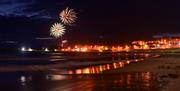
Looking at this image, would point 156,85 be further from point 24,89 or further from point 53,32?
point 53,32

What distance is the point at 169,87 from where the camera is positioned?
92.6ft

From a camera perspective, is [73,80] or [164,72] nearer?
[73,80]

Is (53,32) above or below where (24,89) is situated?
above

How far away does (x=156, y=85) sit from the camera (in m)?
30.3

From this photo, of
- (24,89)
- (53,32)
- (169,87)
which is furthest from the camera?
(53,32)

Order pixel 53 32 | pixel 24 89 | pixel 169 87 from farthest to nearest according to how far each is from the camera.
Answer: pixel 53 32 < pixel 24 89 < pixel 169 87

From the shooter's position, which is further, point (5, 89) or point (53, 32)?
point (53, 32)

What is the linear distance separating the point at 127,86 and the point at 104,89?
2529 millimetres

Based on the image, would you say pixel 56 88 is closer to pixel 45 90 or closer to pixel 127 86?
pixel 45 90

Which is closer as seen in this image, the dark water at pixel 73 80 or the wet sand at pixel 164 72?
the wet sand at pixel 164 72

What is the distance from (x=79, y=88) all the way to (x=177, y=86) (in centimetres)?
745

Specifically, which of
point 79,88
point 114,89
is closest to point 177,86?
point 114,89

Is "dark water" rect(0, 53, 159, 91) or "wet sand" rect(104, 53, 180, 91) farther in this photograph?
"dark water" rect(0, 53, 159, 91)

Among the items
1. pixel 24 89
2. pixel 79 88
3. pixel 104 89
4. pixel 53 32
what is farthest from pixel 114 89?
pixel 53 32
